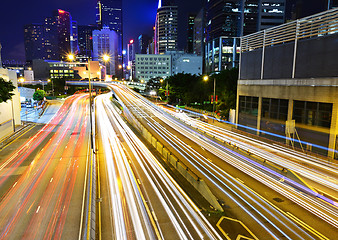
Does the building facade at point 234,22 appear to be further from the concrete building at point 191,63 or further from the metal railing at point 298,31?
the metal railing at point 298,31

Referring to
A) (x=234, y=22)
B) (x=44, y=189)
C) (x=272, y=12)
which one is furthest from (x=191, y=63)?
(x=44, y=189)

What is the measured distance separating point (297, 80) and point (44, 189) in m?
27.4

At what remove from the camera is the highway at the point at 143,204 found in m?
11.9

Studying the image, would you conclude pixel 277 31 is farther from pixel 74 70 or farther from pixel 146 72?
pixel 74 70

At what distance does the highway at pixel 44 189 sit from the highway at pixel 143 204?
1707 millimetres

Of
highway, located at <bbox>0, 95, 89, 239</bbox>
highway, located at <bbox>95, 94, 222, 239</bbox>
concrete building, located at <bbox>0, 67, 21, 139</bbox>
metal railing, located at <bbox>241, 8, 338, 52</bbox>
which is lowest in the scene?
highway, located at <bbox>0, 95, 89, 239</bbox>

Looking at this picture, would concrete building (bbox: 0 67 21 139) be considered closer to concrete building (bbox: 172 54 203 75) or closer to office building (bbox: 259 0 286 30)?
office building (bbox: 259 0 286 30)

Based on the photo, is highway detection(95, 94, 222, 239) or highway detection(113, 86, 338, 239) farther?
highway detection(113, 86, 338, 239)

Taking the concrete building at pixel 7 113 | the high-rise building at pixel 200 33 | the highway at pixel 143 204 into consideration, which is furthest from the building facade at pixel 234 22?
the highway at pixel 143 204

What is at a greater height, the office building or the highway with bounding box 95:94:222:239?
the office building

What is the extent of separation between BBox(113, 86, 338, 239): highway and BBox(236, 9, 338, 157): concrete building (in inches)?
346

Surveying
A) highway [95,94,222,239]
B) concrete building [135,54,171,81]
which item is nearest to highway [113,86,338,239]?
highway [95,94,222,239]

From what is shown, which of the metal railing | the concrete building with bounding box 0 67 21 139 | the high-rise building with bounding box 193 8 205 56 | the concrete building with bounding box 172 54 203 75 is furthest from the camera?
the high-rise building with bounding box 193 8 205 56

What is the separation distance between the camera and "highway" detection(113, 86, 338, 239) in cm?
1216
